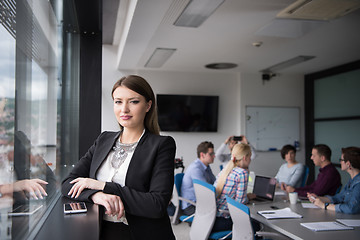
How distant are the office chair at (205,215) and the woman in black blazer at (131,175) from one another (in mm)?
1761

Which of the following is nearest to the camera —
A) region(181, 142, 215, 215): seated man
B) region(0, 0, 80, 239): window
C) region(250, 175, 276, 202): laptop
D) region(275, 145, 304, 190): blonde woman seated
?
region(0, 0, 80, 239): window

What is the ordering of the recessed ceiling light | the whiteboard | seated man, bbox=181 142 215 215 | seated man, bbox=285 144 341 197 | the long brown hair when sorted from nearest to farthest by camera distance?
the long brown hair
seated man, bbox=285 144 341 197
seated man, bbox=181 142 215 215
the recessed ceiling light
the whiteboard

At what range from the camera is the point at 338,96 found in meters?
6.45

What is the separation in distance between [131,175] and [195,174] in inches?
111

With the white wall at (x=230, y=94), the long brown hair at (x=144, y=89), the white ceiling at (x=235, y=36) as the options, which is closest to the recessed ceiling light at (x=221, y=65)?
the white ceiling at (x=235, y=36)

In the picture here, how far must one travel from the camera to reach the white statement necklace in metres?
1.42

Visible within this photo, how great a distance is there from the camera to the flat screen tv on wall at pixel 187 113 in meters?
6.66

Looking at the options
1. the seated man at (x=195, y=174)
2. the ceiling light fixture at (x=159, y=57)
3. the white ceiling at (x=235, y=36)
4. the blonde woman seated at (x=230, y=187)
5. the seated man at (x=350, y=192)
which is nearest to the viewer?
the seated man at (x=350, y=192)

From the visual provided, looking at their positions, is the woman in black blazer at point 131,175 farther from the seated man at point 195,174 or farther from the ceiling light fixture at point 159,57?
the ceiling light fixture at point 159,57

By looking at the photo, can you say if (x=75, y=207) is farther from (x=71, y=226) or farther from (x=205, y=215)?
(x=205, y=215)

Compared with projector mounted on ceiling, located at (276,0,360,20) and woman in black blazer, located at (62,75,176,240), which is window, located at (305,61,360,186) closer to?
projector mounted on ceiling, located at (276,0,360,20)

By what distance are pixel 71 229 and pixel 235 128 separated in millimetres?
6258

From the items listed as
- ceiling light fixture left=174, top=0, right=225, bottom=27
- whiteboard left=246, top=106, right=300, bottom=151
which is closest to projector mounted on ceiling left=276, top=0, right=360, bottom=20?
ceiling light fixture left=174, top=0, right=225, bottom=27

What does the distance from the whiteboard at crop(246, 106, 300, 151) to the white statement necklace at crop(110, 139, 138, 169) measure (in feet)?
18.9
